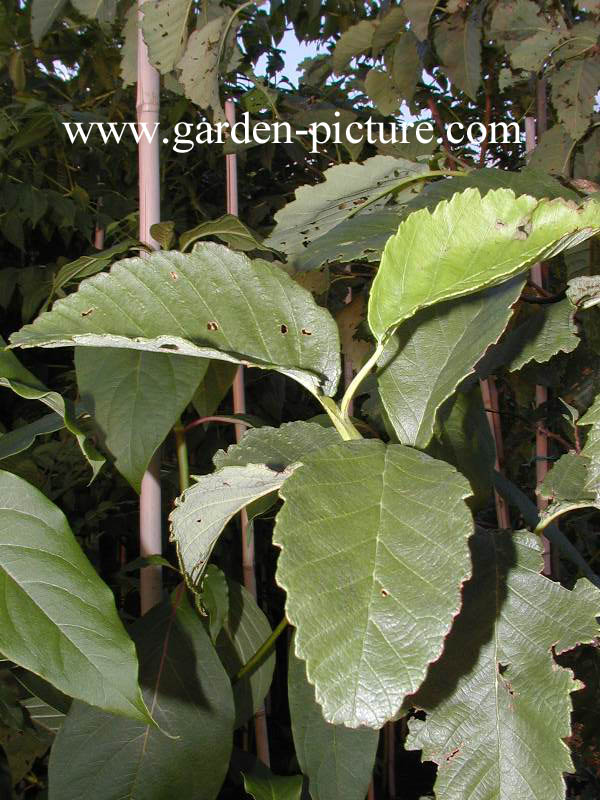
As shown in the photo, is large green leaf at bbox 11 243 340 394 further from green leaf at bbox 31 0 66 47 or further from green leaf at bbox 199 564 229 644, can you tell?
green leaf at bbox 31 0 66 47

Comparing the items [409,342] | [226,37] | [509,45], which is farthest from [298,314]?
[509,45]

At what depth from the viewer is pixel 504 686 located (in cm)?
40

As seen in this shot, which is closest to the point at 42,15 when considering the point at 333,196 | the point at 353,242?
the point at 333,196

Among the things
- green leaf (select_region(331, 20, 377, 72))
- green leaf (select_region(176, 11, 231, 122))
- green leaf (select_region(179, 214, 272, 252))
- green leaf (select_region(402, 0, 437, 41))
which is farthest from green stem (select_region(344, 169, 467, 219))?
green leaf (select_region(331, 20, 377, 72))

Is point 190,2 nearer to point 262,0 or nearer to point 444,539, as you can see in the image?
point 262,0

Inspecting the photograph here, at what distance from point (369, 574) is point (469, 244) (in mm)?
152

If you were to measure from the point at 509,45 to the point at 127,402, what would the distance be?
64cm

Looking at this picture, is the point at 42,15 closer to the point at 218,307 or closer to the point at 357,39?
the point at 357,39

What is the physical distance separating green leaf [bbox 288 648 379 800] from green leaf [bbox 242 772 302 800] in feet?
0.17

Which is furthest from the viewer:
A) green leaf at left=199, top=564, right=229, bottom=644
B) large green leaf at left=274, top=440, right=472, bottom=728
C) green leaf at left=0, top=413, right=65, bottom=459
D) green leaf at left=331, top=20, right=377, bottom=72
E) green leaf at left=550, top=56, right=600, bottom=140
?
green leaf at left=331, top=20, right=377, bottom=72

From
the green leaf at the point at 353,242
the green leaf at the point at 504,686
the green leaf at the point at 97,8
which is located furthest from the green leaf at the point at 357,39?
the green leaf at the point at 504,686

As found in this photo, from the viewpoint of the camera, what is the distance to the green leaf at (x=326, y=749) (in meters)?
0.56

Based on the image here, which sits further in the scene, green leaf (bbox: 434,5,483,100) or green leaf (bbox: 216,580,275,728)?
green leaf (bbox: 434,5,483,100)

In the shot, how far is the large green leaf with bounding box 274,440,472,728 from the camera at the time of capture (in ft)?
0.93
